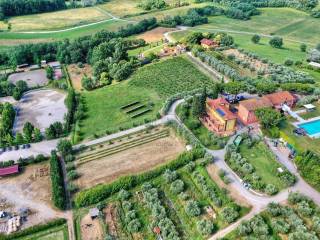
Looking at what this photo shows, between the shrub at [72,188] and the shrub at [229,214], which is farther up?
the shrub at [229,214]

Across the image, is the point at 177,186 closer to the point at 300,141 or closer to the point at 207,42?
the point at 300,141

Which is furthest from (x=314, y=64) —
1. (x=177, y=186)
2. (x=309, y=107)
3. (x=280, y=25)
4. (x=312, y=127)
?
(x=177, y=186)

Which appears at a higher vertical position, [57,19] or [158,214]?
[57,19]

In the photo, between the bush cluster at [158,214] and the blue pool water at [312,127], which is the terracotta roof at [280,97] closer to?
the blue pool water at [312,127]

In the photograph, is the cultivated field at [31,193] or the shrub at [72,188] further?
the shrub at [72,188]

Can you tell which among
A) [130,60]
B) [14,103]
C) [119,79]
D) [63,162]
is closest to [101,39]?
[130,60]

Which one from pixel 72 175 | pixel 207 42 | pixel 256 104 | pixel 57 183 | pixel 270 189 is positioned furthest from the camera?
pixel 207 42

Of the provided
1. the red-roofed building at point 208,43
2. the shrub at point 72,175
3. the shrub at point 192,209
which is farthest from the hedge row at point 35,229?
the red-roofed building at point 208,43
